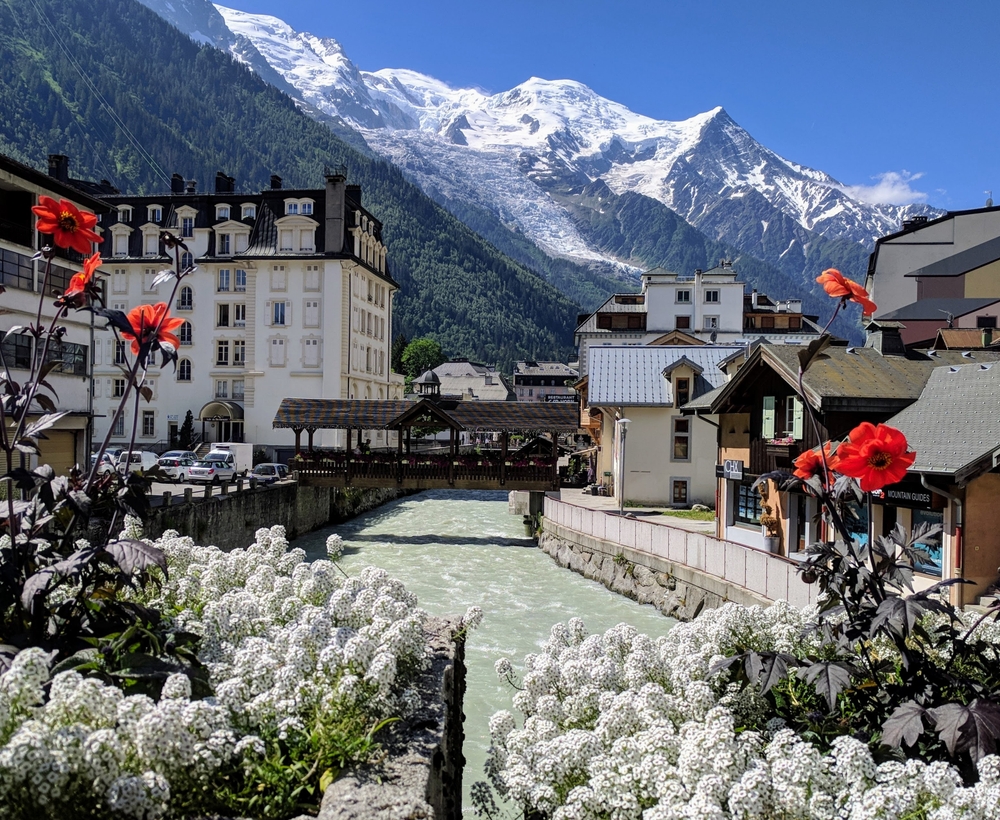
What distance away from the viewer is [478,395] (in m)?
133

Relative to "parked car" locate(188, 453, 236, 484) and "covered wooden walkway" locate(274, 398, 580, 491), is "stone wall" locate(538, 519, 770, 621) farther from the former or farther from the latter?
"parked car" locate(188, 453, 236, 484)

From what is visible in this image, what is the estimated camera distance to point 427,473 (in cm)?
3738

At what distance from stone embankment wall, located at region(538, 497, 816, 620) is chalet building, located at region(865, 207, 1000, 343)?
24.4 metres

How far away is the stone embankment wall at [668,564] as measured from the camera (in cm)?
1670

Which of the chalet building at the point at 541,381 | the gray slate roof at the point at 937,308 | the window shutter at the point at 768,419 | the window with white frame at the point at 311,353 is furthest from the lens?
the chalet building at the point at 541,381

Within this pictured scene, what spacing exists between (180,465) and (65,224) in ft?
120

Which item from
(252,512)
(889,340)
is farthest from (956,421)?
(252,512)


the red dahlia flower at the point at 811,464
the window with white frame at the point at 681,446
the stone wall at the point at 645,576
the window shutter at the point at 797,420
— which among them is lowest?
the stone wall at the point at 645,576

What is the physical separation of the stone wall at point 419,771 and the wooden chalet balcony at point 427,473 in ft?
95.1

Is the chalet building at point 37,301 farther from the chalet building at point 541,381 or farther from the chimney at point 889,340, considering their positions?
the chalet building at point 541,381

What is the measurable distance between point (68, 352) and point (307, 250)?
1078 inches

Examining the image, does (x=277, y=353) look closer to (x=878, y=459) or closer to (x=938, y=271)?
(x=938, y=271)

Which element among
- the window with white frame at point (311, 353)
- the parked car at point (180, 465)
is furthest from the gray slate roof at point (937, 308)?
the parked car at point (180, 465)

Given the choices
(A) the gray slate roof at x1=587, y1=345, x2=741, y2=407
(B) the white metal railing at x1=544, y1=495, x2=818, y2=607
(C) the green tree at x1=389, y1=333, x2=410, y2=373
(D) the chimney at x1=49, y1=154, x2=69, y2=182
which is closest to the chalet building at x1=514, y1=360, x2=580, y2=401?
(C) the green tree at x1=389, y1=333, x2=410, y2=373
